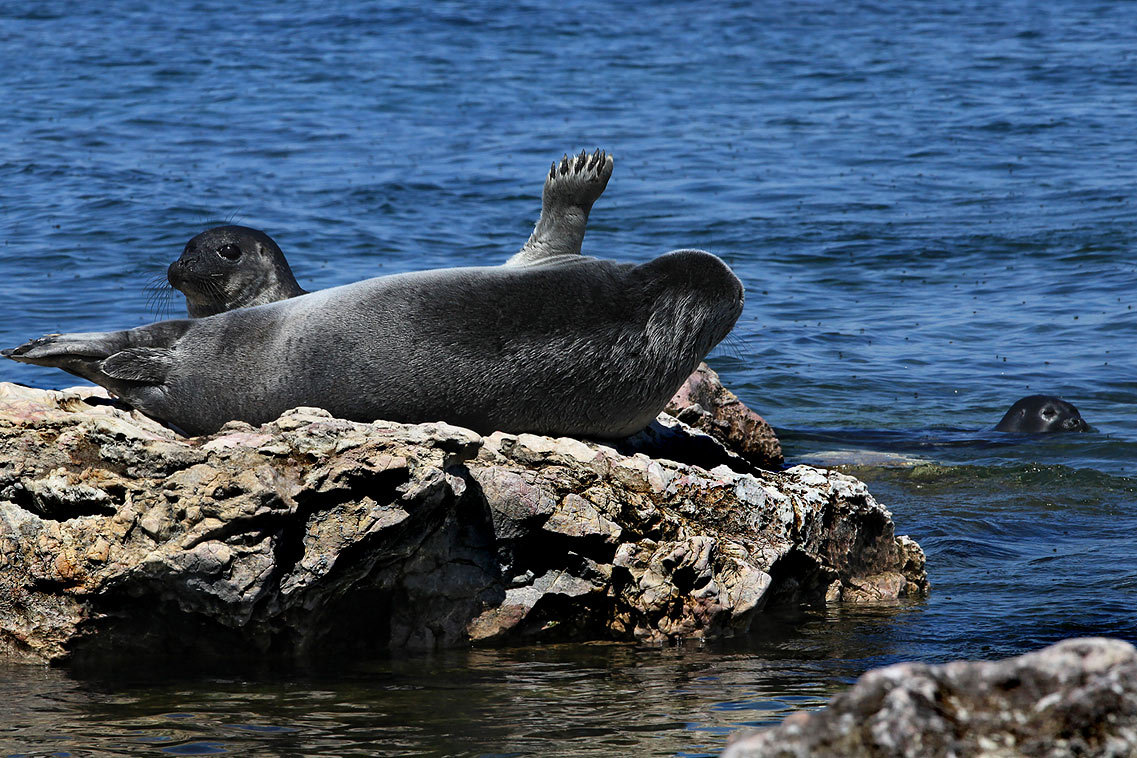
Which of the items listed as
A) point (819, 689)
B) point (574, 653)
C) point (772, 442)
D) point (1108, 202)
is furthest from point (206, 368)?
point (1108, 202)

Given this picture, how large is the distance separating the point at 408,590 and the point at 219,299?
2.14 m

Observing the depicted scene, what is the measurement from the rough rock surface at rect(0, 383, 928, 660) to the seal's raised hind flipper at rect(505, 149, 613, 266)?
3.89 ft

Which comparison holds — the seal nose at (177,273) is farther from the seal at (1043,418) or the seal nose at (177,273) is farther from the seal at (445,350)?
the seal at (1043,418)

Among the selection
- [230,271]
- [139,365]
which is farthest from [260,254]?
[139,365]

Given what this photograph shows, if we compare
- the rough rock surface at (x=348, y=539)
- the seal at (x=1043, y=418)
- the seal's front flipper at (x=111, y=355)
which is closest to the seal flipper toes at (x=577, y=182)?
the rough rock surface at (x=348, y=539)

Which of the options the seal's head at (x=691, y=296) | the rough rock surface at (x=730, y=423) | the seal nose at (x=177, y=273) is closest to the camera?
the seal's head at (x=691, y=296)

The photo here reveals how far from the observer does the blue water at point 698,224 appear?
15.9 ft

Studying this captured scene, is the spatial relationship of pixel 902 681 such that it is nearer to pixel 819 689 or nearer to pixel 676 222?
pixel 819 689

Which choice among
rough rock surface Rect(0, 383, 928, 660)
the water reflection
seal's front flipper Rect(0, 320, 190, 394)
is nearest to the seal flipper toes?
rough rock surface Rect(0, 383, 928, 660)

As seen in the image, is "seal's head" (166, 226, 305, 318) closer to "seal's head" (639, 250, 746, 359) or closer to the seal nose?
the seal nose

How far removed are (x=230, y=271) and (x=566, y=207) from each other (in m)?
1.55

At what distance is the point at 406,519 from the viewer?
5152 millimetres

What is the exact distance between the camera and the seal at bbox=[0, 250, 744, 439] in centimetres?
584

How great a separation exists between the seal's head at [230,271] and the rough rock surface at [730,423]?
245cm
